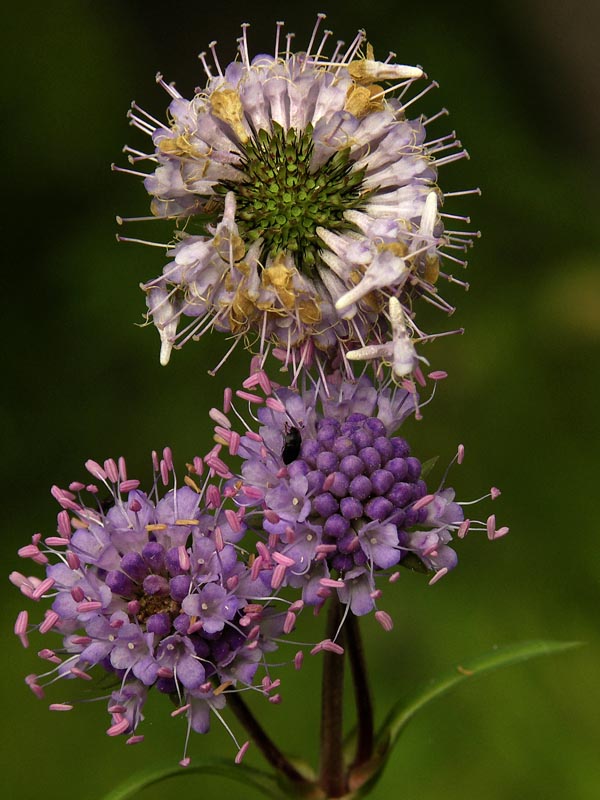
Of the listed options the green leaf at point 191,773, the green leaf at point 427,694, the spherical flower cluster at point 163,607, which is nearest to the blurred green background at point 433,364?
the green leaf at point 427,694

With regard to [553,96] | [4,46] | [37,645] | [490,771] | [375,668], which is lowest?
[490,771]

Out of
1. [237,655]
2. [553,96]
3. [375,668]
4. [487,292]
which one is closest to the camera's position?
[237,655]

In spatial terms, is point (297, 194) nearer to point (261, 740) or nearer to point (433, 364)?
point (261, 740)

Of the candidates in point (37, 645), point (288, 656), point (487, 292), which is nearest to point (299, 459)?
point (288, 656)

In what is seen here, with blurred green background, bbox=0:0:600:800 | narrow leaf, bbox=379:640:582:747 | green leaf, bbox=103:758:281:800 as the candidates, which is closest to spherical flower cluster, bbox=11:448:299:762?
green leaf, bbox=103:758:281:800

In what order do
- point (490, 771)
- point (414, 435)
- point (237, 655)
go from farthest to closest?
point (414, 435) < point (490, 771) < point (237, 655)

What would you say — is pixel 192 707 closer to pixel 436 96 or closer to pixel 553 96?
pixel 436 96

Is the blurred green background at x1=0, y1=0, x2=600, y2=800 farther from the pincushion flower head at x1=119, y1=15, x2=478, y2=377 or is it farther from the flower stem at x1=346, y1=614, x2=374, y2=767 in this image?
the pincushion flower head at x1=119, y1=15, x2=478, y2=377
